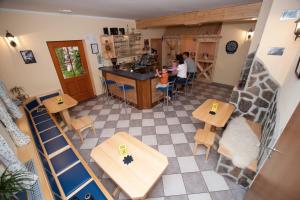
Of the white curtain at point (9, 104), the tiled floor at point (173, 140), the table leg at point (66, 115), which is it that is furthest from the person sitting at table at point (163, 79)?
the white curtain at point (9, 104)

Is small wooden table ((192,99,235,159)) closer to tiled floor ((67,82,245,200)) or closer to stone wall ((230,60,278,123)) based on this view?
stone wall ((230,60,278,123))

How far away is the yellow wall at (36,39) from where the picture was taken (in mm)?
3119

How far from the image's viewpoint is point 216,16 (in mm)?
3561

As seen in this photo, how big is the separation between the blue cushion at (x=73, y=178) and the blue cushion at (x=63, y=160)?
0.12 metres

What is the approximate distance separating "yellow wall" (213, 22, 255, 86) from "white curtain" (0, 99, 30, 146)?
6.35m

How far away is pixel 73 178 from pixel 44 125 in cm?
166

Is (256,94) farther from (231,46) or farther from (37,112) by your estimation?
(37,112)

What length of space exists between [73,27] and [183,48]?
4953mm

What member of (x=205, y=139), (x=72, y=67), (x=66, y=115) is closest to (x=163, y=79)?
(x=205, y=139)

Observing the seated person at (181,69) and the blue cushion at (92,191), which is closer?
the blue cushion at (92,191)

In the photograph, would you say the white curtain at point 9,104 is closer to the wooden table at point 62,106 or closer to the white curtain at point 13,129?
the white curtain at point 13,129

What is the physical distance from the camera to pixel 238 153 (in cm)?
201

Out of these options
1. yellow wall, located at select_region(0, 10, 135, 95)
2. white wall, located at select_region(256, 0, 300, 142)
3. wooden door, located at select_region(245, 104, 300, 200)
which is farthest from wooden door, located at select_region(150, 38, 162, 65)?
wooden door, located at select_region(245, 104, 300, 200)

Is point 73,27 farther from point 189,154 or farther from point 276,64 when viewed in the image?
point 276,64
